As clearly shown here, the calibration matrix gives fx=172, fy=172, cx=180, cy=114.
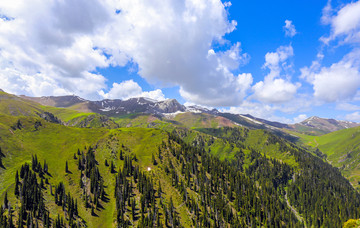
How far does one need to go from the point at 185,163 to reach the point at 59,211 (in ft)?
386

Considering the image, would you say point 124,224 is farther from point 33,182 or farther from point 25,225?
point 33,182

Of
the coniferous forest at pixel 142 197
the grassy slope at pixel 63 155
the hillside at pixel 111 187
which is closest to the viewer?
the coniferous forest at pixel 142 197

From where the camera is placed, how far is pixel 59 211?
108 metres

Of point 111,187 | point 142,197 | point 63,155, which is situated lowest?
point 142,197

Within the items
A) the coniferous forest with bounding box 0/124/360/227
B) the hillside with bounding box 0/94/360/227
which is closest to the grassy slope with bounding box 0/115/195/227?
the hillside with bounding box 0/94/360/227

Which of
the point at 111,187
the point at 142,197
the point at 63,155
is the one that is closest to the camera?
the point at 142,197

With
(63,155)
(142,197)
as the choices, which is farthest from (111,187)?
(63,155)

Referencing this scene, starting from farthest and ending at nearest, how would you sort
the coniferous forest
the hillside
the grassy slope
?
the grassy slope → the hillside → the coniferous forest

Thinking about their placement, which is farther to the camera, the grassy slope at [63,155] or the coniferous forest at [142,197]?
the grassy slope at [63,155]

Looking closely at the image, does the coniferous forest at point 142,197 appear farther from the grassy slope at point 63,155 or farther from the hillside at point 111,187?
the grassy slope at point 63,155

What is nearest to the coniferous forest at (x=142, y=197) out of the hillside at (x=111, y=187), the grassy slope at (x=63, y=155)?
the hillside at (x=111, y=187)

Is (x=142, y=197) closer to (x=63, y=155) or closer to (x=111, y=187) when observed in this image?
(x=111, y=187)

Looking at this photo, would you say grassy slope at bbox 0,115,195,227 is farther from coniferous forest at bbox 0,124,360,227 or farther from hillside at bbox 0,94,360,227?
coniferous forest at bbox 0,124,360,227

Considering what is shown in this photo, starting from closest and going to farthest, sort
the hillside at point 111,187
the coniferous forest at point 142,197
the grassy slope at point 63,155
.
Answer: the coniferous forest at point 142,197, the hillside at point 111,187, the grassy slope at point 63,155
